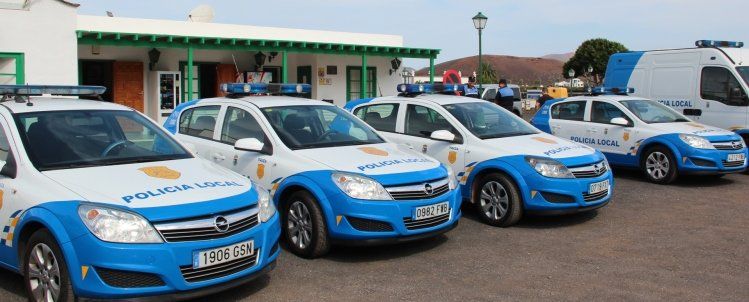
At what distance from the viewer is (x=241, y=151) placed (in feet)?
22.8

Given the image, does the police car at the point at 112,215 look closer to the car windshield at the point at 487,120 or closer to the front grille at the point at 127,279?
the front grille at the point at 127,279

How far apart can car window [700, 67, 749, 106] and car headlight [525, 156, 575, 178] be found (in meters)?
6.30

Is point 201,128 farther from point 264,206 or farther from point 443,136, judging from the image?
point 264,206

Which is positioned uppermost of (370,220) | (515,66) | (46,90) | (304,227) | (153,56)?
(515,66)

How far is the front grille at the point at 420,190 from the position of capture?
6007 mm

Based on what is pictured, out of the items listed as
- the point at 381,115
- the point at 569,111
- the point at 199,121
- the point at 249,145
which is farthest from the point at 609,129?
the point at 249,145

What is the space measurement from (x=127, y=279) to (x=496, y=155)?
4.55 metres

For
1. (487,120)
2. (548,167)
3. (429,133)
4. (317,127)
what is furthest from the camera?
(487,120)

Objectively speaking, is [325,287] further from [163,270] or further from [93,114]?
[93,114]

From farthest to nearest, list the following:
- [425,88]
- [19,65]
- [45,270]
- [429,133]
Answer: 1. [19,65]
2. [425,88]
3. [429,133]
4. [45,270]

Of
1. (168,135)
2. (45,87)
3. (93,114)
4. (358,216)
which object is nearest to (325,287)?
(358,216)

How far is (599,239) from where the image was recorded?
23.2 feet

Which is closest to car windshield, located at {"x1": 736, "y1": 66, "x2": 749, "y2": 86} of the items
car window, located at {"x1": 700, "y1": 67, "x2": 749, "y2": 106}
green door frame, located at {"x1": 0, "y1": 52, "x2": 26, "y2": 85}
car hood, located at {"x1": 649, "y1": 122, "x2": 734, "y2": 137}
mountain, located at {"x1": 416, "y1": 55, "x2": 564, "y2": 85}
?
car window, located at {"x1": 700, "y1": 67, "x2": 749, "y2": 106}

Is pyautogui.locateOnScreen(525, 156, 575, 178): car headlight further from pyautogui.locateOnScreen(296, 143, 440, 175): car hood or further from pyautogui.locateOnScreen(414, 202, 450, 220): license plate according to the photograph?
pyautogui.locateOnScreen(414, 202, 450, 220): license plate
